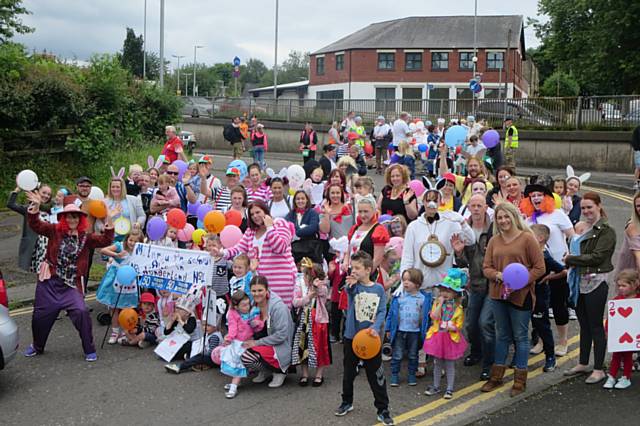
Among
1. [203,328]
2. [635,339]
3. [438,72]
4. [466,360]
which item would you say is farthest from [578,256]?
[438,72]

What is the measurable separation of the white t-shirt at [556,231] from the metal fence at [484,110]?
21.0 metres

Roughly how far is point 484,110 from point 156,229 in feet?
78.1

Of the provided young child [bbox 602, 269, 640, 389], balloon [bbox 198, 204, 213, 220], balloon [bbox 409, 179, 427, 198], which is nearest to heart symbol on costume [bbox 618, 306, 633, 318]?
young child [bbox 602, 269, 640, 389]

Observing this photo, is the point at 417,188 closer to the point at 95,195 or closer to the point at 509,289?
the point at 509,289

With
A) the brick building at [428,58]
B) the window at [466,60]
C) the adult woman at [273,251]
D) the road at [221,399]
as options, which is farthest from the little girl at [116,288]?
the window at [466,60]

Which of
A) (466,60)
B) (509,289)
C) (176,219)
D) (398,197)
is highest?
(466,60)

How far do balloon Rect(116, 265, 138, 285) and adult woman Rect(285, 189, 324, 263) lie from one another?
1.92 m

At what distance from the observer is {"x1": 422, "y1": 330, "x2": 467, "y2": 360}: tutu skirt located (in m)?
6.84

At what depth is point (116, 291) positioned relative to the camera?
8.70 m

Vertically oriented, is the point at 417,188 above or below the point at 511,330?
above

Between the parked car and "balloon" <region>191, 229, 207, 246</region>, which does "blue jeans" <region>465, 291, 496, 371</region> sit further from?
the parked car

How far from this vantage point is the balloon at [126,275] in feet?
27.3

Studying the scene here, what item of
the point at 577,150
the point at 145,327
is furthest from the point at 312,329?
the point at 577,150

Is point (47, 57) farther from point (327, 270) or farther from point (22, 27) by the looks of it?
point (327, 270)
